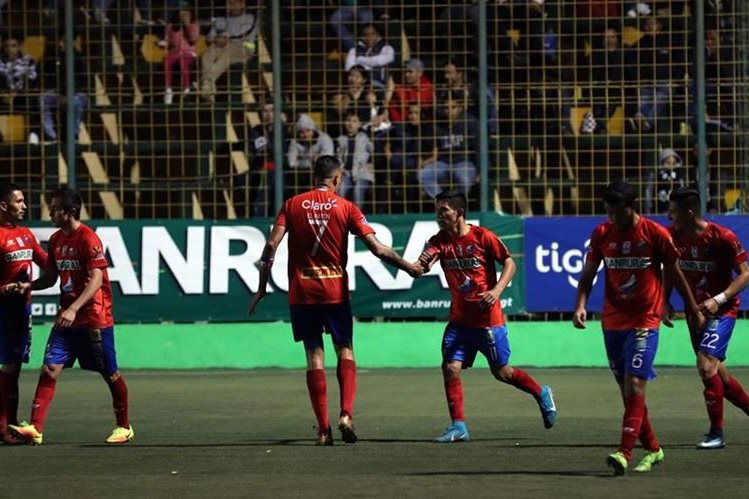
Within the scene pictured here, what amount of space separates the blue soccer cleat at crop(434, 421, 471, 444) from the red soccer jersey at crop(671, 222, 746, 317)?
196 cm

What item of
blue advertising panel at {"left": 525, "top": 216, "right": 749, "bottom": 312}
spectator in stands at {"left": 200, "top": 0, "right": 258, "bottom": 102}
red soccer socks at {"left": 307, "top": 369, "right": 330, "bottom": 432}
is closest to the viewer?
red soccer socks at {"left": 307, "top": 369, "right": 330, "bottom": 432}

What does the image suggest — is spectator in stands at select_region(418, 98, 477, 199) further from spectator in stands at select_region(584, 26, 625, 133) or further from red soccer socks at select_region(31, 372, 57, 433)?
red soccer socks at select_region(31, 372, 57, 433)

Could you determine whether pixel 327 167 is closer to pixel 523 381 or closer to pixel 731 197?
pixel 523 381

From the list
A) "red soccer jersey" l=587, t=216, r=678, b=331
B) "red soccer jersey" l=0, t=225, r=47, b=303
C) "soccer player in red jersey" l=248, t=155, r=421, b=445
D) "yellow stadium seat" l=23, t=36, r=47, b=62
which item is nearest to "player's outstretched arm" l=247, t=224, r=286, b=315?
"soccer player in red jersey" l=248, t=155, r=421, b=445

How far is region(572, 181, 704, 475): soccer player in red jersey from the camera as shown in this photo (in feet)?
32.4

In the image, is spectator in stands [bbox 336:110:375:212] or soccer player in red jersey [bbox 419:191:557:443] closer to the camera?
soccer player in red jersey [bbox 419:191:557:443]

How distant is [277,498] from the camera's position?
28.4 feet

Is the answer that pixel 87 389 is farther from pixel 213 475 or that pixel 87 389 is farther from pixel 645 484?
pixel 645 484

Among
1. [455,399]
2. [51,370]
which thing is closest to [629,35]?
[455,399]

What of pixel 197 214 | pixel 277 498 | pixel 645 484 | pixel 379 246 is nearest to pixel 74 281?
pixel 379 246

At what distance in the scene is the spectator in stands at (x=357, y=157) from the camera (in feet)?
66.8

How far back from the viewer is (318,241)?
11.9 metres

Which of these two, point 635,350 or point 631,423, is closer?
point 631,423

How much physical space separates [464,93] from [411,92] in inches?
27.1
